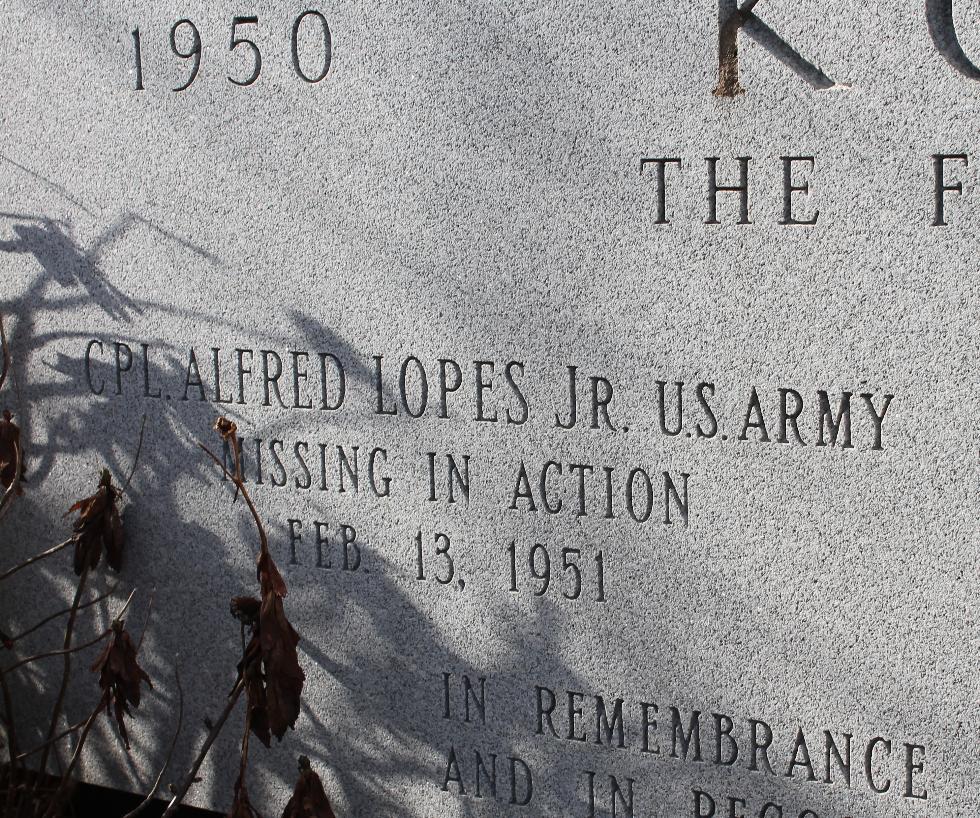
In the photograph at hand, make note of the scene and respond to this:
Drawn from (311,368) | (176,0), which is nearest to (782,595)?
(311,368)

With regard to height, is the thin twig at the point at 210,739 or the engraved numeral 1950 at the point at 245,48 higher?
the engraved numeral 1950 at the point at 245,48

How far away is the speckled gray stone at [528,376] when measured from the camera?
2557 mm

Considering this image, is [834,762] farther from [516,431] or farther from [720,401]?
[516,431]

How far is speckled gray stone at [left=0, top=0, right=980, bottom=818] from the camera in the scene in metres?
2.56

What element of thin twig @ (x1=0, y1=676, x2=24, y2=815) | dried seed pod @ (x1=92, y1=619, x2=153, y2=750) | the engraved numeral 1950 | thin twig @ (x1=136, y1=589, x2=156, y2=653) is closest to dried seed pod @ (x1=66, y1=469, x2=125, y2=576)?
thin twig @ (x1=136, y1=589, x2=156, y2=653)

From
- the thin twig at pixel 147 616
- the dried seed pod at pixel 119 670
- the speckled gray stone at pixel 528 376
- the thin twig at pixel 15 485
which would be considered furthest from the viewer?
the thin twig at pixel 147 616

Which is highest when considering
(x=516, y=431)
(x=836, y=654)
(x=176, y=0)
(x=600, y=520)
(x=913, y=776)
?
(x=176, y=0)

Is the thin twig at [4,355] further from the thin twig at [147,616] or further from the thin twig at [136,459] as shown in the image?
the thin twig at [147,616]

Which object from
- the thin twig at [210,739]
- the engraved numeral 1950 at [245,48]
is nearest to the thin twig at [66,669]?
the thin twig at [210,739]

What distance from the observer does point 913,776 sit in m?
2.68

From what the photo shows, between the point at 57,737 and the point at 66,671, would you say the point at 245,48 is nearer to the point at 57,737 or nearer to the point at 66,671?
the point at 66,671

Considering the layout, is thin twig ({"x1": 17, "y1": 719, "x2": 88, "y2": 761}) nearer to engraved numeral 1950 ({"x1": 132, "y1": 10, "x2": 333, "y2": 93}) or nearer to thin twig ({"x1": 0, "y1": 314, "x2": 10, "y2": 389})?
thin twig ({"x1": 0, "y1": 314, "x2": 10, "y2": 389})

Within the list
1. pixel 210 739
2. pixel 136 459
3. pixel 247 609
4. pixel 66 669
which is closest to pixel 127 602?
pixel 66 669

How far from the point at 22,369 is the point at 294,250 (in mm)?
985
